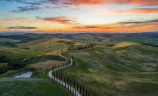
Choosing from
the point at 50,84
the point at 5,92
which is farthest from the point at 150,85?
the point at 5,92

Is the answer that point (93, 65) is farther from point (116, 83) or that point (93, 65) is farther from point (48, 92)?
point (48, 92)

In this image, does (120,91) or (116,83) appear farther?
(116,83)

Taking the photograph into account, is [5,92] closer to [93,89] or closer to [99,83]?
[93,89]

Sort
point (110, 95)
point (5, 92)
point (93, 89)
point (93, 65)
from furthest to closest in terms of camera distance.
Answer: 1. point (93, 65)
2. point (93, 89)
3. point (110, 95)
4. point (5, 92)

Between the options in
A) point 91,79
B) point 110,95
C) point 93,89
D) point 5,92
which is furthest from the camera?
point 91,79

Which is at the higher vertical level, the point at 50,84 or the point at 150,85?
the point at 50,84

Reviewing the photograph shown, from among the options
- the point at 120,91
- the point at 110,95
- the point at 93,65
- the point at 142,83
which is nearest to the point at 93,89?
the point at 110,95
